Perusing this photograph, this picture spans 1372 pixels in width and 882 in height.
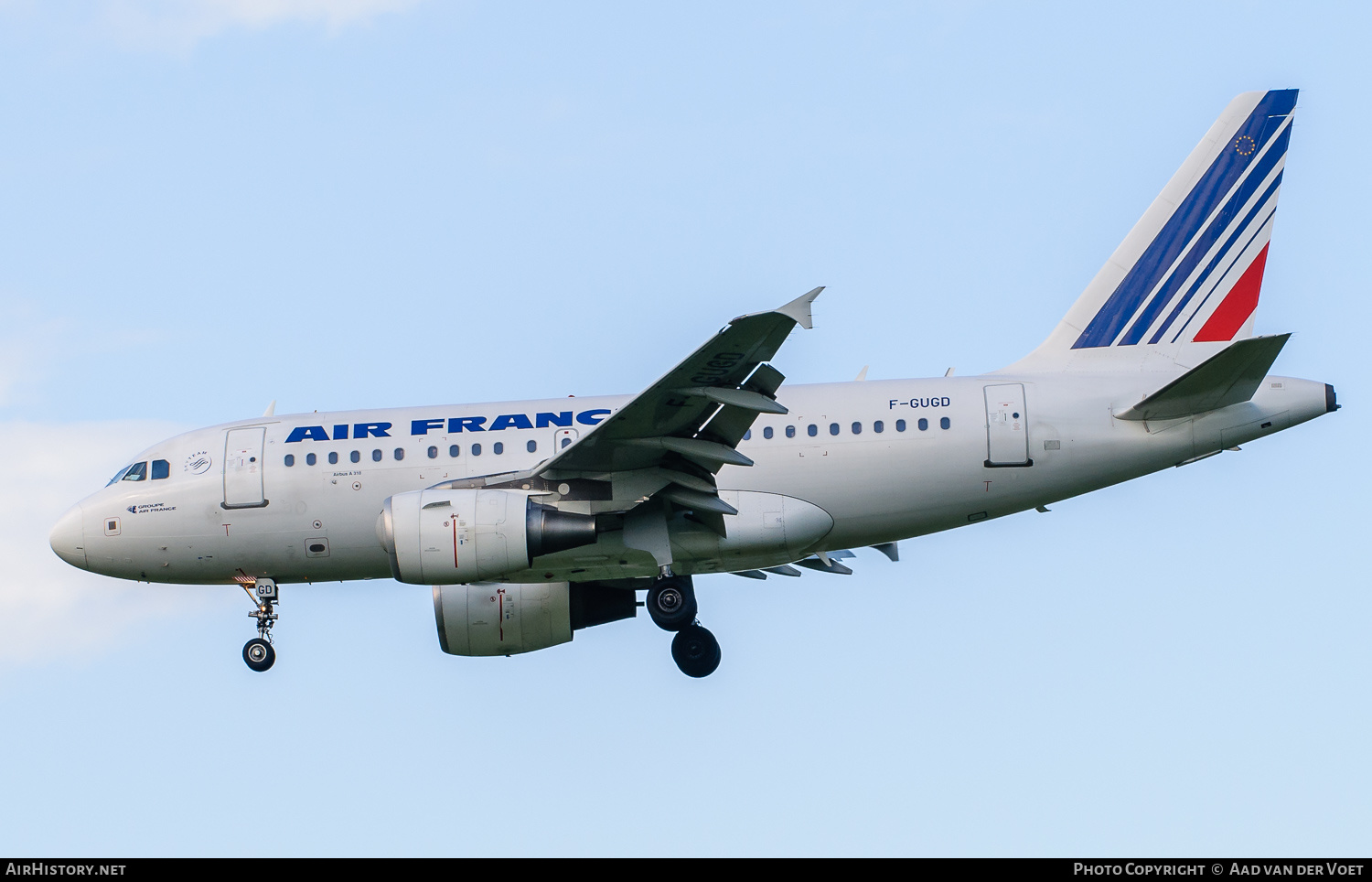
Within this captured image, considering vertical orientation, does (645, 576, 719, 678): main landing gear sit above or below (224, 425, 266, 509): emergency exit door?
below

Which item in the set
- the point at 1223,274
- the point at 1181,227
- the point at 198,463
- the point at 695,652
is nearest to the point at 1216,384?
the point at 1223,274

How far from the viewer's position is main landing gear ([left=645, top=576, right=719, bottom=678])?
23.6 m

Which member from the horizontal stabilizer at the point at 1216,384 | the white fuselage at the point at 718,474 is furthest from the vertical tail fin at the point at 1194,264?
the horizontal stabilizer at the point at 1216,384

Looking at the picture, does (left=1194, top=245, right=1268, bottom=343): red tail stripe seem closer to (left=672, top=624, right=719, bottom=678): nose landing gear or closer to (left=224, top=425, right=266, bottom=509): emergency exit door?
(left=672, top=624, right=719, bottom=678): nose landing gear

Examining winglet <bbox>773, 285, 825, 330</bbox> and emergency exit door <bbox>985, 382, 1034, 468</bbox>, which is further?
emergency exit door <bbox>985, 382, 1034, 468</bbox>

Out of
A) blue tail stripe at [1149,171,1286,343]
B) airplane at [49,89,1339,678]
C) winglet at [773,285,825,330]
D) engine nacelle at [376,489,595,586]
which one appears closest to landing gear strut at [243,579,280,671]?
airplane at [49,89,1339,678]

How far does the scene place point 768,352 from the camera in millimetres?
19516

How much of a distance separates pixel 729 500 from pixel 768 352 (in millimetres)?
4202

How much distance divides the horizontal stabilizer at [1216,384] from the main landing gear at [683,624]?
6.93 m

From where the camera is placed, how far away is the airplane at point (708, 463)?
21641 mm

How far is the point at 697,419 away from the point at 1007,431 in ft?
16.3

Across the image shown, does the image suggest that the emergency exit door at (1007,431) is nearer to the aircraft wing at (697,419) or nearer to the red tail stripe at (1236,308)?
the red tail stripe at (1236,308)

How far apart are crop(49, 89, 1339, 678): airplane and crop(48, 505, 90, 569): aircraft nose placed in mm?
42
